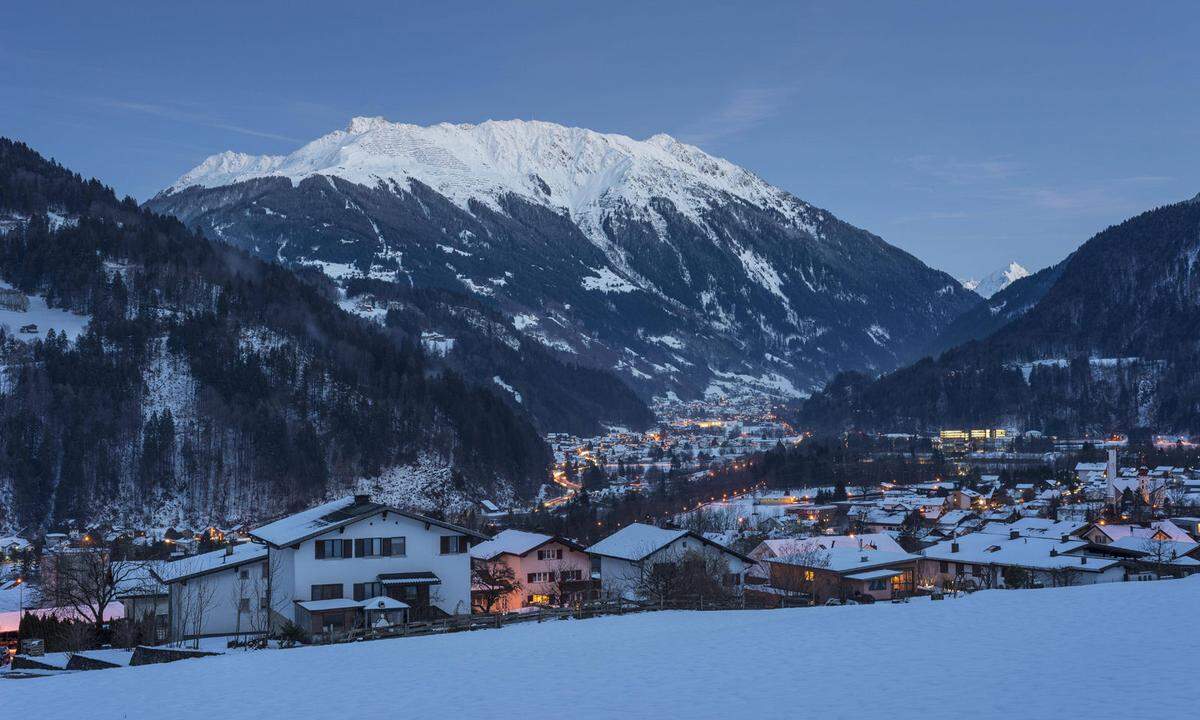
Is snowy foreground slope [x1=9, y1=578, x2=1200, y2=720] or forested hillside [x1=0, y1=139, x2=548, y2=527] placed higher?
forested hillside [x1=0, y1=139, x2=548, y2=527]

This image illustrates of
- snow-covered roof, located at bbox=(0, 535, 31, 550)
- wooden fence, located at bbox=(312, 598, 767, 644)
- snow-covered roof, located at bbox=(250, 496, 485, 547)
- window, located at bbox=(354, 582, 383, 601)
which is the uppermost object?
snow-covered roof, located at bbox=(250, 496, 485, 547)

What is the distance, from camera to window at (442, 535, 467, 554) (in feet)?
159

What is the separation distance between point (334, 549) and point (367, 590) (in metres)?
2.34

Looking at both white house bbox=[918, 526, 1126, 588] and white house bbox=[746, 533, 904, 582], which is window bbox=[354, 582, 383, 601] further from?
white house bbox=[918, 526, 1126, 588]

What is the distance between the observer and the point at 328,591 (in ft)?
149

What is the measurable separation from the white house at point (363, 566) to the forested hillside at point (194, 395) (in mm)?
89843

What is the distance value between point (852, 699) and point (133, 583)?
50505 mm

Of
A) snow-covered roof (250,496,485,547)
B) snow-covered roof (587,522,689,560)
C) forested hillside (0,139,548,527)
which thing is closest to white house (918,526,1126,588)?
snow-covered roof (587,522,689,560)

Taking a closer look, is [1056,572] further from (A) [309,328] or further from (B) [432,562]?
(A) [309,328]

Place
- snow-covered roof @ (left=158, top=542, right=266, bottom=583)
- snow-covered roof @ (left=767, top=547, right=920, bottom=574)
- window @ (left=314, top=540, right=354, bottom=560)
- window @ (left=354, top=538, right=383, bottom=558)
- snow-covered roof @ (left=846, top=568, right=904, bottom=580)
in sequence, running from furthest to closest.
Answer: snow-covered roof @ (left=767, top=547, right=920, bottom=574), snow-covered roof @ (left=846, top=568, right=904, bottom=580), snow-covered roof @ (left=158, top=542, right=266, bottom=583), window @ (left=354, top=538, right=383, bottom=558), window @ (left=314, top=540, right=354, bottom=560)

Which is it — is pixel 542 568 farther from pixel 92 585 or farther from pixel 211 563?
pixel 92 585

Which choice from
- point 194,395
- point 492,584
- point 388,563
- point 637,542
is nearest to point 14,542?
point 194,395

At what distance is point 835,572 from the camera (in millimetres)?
61719

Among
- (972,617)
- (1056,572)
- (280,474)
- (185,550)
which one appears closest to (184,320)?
(280,474)
